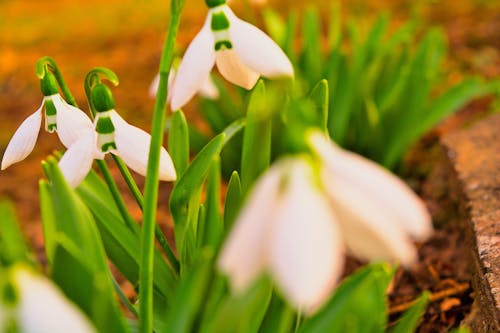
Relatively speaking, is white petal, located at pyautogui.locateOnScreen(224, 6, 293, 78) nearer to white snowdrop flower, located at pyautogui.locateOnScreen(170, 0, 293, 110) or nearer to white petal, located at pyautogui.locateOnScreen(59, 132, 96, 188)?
white snowdrop flower, located at pyautogui.locateOnScreen(170, 0, 293, 110)

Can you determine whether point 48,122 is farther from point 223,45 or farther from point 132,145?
point 223,45

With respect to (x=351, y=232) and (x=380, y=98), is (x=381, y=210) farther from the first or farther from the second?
(x=380, y=98)

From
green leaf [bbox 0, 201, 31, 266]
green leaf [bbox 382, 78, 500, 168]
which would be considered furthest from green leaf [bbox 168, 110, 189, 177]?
green leaf [bbox 382, 78, 500, 168]

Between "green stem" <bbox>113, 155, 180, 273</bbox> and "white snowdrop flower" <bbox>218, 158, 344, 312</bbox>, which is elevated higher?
"white snowdrop flower" <bbox>218, 158, 344, 312</bbox>

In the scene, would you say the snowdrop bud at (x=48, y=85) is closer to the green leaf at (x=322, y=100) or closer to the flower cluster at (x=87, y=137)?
the flower cluster at (x=87, y=137)

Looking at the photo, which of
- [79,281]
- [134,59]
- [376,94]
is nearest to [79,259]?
[79,281]
